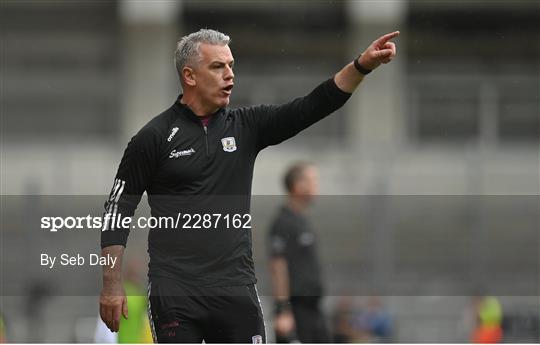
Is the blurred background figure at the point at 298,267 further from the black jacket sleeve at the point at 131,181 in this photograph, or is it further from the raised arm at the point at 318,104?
the black jacket sleeve at the point at 131,181

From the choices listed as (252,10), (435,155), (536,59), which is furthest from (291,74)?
(536,59)

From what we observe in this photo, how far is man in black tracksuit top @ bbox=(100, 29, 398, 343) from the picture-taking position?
5629 millimetres

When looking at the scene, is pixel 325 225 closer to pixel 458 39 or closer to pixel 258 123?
pixel 458 39

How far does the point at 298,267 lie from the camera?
9.12m

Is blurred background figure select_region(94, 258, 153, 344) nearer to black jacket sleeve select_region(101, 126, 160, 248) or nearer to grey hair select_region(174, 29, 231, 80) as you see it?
black jacket sleeve select_region(101, 126, 160, 248)

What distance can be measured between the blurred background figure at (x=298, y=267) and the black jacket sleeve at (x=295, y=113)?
321 centimetres

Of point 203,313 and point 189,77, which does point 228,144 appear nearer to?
point 189,77

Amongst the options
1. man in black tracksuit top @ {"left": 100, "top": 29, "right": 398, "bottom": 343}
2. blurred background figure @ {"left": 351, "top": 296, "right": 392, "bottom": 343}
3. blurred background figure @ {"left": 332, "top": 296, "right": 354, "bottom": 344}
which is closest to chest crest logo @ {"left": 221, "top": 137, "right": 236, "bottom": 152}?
man in black tracksuit top @ {"left": 100, "top": 29, "right": 398, "bottom": 343}

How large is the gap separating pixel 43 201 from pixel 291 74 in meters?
8.20

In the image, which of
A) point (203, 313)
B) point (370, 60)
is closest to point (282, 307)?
point (203, 313)

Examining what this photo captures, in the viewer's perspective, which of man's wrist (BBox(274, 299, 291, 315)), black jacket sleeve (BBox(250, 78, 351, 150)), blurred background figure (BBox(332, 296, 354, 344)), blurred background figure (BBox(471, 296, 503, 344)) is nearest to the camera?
black jacket sleeve (BBox(250, 78, 351, 150))

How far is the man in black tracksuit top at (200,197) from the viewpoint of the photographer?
5629mm

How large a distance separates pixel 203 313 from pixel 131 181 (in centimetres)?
66

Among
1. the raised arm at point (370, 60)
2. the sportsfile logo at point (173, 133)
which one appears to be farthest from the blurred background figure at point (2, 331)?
the raised arm at point (370, 60)
